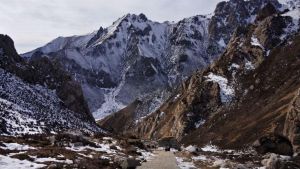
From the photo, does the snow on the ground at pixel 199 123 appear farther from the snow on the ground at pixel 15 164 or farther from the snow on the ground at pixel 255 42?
the snow on the ground at pixel 15 164

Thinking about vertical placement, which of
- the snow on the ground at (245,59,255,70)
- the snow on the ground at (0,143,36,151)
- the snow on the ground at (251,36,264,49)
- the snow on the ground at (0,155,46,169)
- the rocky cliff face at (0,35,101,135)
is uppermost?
the snow on the ground at (251,36,264,49)

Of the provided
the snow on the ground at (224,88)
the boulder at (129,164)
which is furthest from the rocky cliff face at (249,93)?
the boulder at (129,164)

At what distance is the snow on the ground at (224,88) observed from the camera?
175000 mm

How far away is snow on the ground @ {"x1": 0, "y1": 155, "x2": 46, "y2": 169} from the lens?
117 ft

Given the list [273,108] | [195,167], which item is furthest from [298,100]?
[273,108]

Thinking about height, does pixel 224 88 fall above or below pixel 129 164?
above

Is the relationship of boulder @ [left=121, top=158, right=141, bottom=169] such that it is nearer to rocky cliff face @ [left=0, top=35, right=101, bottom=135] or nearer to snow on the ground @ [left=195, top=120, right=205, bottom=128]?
rocky cliff face @ [left=0, top=35, right=101, bottom=135]

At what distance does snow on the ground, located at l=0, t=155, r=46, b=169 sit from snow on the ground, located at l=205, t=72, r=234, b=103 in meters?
138

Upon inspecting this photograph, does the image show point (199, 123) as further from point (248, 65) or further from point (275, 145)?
point (275, 145)

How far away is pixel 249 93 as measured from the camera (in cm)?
15988

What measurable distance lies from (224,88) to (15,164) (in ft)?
498

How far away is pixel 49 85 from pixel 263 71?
86.0 meters

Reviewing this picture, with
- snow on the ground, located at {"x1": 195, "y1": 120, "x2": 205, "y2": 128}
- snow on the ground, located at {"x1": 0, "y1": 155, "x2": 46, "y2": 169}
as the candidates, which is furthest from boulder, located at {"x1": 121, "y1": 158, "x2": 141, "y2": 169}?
snow on the ground, located at {"x1": 195, "y1": 120, "x2": 205, "y2": 128}

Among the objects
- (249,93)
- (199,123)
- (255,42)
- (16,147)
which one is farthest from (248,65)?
(16,147)
